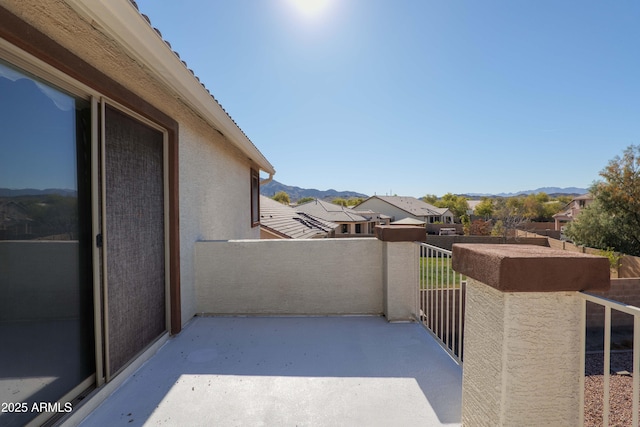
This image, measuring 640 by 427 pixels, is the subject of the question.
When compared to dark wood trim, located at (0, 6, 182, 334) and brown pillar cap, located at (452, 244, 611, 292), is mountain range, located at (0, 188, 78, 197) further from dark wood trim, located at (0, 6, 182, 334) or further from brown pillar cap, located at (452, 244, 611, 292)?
brown pillar cap, located at (452, 244, 611, 292)

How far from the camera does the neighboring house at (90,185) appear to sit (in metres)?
1.67

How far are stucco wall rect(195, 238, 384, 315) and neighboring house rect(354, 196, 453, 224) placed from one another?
143 ft

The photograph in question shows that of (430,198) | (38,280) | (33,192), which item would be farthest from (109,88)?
(430,198)

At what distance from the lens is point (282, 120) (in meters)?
14.5

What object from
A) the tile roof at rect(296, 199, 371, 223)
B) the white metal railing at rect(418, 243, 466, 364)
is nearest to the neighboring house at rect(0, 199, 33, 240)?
the white metal railing at rect(418, 243, 466, 364)

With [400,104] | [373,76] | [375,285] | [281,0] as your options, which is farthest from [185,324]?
[400,104]

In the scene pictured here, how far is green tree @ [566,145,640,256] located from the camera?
53.7 feet

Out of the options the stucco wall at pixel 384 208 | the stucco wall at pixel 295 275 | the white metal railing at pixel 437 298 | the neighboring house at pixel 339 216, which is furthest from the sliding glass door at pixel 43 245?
the stucco wall at pixel 384 208

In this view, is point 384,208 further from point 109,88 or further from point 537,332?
point 537,332

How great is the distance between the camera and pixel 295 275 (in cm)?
413

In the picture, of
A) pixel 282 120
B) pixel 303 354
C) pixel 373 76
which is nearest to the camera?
pixel 303 354

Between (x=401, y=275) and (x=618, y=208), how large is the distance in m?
21.1

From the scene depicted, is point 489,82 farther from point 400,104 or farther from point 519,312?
point 519,312

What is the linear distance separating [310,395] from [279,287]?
188 cm
